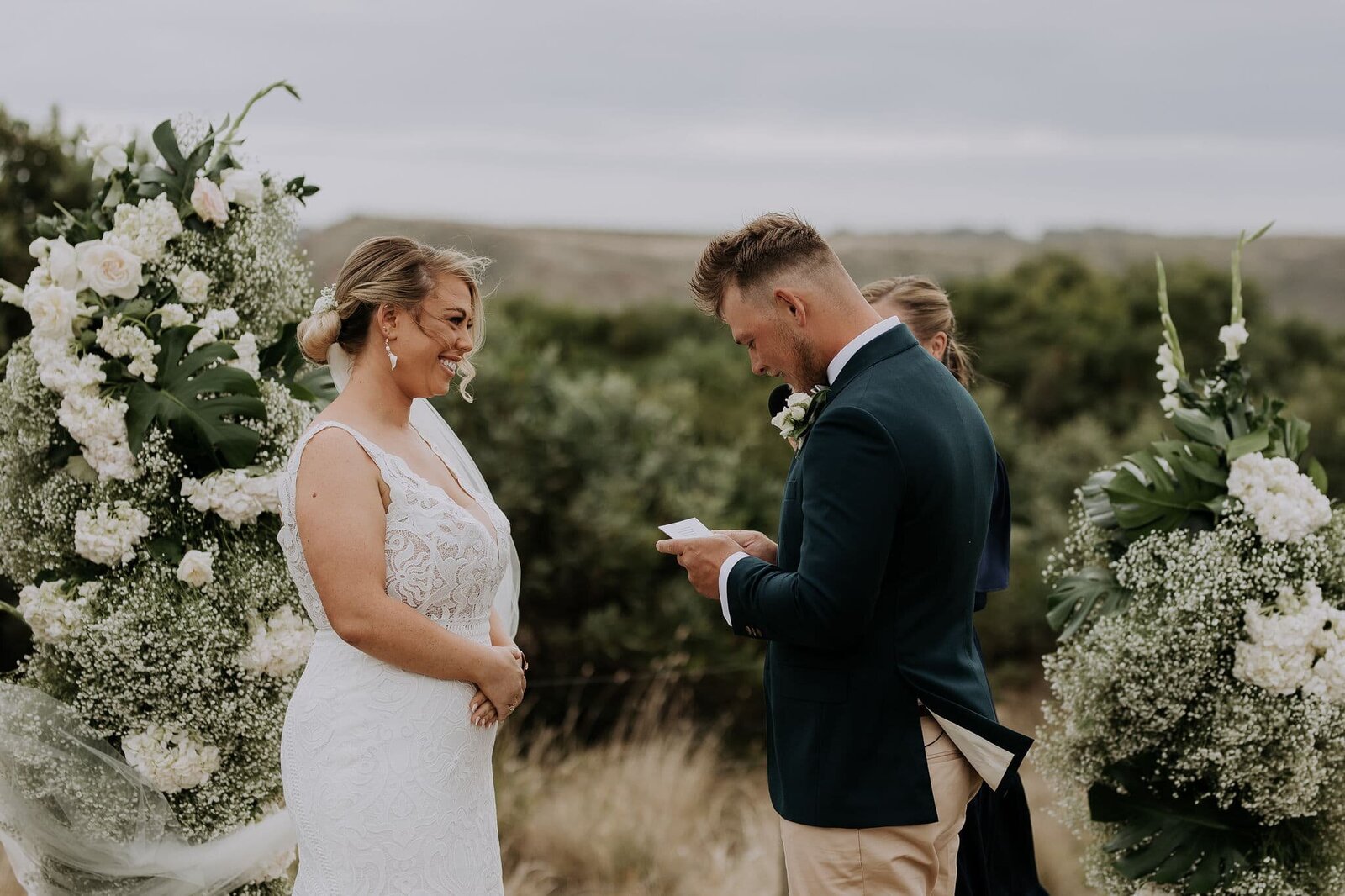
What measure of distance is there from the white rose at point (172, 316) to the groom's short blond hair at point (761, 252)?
1564 mm

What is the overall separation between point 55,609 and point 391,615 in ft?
4.24

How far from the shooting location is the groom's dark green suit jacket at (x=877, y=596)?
252 centimetres

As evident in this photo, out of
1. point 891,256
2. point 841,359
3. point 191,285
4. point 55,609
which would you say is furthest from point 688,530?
point 891,256

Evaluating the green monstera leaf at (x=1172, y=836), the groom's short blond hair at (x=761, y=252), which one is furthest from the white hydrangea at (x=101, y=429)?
the green monstera leaf at (x=1172, y=836)

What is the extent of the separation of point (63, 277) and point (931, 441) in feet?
8.17

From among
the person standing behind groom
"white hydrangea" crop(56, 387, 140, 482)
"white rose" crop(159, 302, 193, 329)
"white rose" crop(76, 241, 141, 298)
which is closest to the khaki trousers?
the person standing behind groom

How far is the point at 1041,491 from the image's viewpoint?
38.0 ft

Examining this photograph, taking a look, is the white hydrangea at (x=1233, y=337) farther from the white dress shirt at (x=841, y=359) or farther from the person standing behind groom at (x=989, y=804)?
the white dress shirt at (x=841, y=359)

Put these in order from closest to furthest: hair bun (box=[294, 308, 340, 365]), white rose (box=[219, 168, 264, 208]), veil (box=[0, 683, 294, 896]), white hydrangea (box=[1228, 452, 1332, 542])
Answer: hair bun (box=[294, 308, 340, 365]) < veil (box=[0, 683, 294, 896]) < white rose (box=[219, 168, 264, 208]) < white hydrangea (box=[1228, 452, 1332, 542])

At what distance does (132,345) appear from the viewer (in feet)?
11.1

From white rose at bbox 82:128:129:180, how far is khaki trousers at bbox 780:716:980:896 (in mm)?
2773

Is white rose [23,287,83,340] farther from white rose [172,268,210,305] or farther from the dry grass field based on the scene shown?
the dry grass field

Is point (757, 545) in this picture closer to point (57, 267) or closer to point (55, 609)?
point (55, 609)

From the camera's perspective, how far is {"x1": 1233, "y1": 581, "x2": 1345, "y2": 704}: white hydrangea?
3.58 metres
